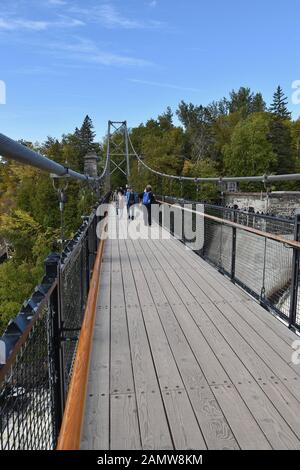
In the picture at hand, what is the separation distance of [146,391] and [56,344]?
609mm

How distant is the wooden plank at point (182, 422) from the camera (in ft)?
5.70

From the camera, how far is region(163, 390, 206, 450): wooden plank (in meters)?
1.74

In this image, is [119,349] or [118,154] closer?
[119,349]

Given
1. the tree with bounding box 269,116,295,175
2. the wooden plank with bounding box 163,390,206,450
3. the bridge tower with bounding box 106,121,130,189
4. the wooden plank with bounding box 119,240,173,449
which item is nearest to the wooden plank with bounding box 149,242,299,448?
the wooden plank with bounding box 163,390,206,450

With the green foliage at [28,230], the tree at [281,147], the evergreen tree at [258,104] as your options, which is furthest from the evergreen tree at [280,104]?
the green foliage at [28,230]

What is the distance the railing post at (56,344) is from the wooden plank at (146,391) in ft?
1.24

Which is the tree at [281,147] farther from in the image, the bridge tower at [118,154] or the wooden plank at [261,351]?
the wooden plank at [261,351]

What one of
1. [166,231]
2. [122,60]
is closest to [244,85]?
[122,60]

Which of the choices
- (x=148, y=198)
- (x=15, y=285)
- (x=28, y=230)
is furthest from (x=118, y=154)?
(x=148, y=198)

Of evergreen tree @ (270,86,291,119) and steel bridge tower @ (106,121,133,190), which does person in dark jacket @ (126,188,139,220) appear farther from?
evergreen tree @ (270,86,291,119)

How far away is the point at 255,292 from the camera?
12.6 ft

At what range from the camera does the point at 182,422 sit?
1.88m

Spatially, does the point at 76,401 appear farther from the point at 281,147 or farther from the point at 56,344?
the point at 281,147

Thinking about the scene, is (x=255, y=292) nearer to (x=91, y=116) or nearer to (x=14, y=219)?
(x=14, y=219)
